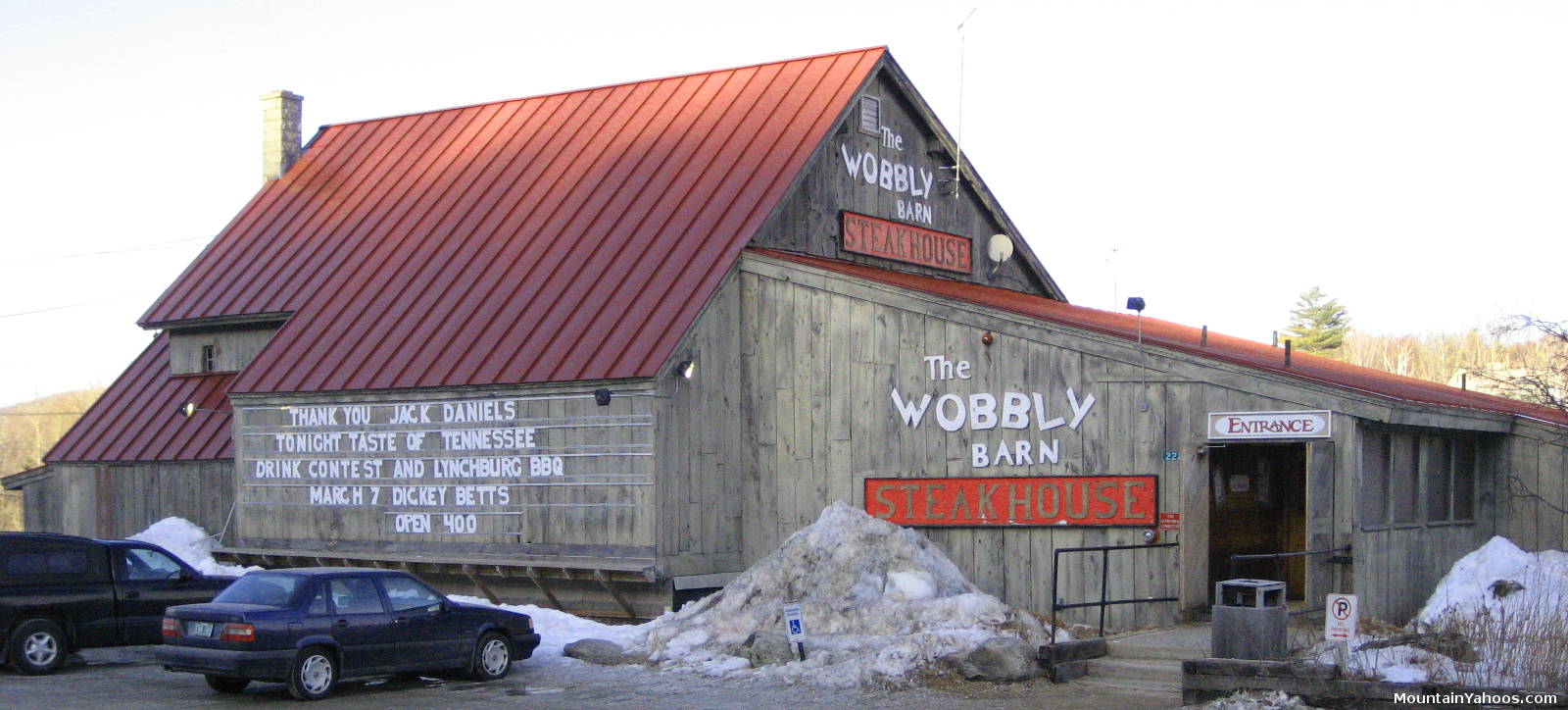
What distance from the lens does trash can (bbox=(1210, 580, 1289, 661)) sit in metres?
14.3

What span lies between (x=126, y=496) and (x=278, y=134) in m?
8.28

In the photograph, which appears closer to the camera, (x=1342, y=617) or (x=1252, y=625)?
(x=1342, y=617)

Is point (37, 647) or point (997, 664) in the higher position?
point (997, 664)

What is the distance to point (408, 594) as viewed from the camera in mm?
16406

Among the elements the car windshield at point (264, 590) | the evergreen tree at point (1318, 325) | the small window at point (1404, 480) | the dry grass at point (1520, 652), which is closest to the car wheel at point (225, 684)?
the car windshield at point (264, 590)

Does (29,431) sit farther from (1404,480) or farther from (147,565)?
(1404,480)

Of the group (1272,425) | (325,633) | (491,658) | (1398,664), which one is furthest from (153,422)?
(1398,664)

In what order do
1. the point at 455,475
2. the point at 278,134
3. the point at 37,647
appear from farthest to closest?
the point at 278,134 → the point at 455,475 → the point at 37,647

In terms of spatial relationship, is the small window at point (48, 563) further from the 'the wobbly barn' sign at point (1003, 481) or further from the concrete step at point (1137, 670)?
the concrete step at point (1137, 670)

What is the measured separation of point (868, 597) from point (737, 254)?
6.26 metres

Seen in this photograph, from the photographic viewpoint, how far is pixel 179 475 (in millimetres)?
28250

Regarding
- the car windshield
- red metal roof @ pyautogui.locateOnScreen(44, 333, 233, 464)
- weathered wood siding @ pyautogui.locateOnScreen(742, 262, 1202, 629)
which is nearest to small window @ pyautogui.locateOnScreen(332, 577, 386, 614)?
the car windshield

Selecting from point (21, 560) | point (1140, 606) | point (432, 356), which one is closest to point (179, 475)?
point (432, 356)

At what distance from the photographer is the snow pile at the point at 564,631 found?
18734 mm
